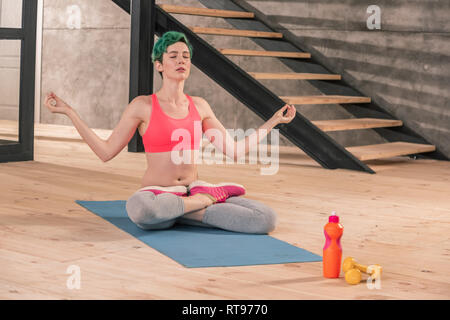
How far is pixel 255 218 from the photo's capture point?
3.36m

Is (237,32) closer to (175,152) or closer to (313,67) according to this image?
(313,67)

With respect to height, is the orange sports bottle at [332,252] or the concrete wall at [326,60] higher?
the concrete wall at [326,60]

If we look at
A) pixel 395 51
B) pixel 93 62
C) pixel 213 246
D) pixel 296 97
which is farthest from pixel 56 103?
pixel 93 62

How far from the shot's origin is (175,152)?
3.57 m

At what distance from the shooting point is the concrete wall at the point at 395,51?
6.50m

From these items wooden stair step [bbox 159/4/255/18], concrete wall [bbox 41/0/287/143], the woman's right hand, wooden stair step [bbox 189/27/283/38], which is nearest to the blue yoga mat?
the woman's right hand

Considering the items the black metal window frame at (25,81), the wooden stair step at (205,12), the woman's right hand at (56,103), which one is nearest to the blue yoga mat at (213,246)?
the woman's right hand at (56,103)

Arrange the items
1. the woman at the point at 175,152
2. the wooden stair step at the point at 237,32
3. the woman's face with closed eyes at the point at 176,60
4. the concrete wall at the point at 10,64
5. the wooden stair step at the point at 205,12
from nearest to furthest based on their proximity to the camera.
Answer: the woman at the point at 175,152 → the woman's face with closed eyes at the point at 176,60 → the concrete wall at the point at 10,64 → the wooden stair step at the point at 237,32 → the wooden stair step at the point at 205,12

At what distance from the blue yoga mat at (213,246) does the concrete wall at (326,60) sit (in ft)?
12.2

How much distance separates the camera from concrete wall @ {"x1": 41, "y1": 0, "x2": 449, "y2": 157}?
6.56 m

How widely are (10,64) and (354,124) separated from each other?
2.75 m

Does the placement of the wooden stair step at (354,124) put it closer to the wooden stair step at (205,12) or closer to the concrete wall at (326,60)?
the concrete wall at (326,60)
